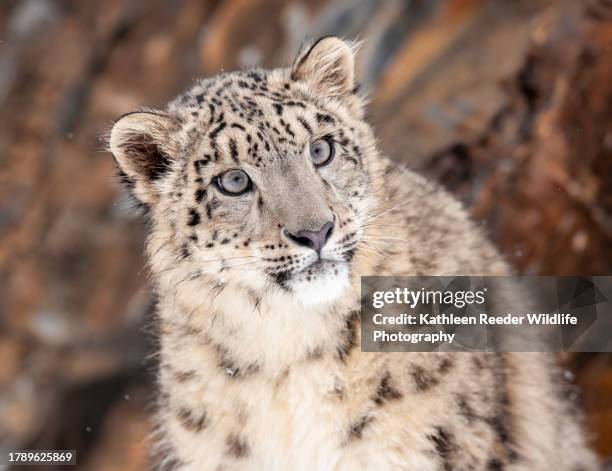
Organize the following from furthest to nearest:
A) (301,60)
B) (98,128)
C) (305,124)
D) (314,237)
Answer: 1. (98,128)
2. (301,60)
3. (305,124)
4. (314,237)

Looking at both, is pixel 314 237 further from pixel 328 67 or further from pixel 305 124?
pixel 328 67

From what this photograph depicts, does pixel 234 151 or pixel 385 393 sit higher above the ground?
pixel 234 151

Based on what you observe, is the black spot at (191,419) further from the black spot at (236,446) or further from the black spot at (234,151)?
the black spot at (234,151)

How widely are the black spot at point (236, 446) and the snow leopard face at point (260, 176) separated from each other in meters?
0.68

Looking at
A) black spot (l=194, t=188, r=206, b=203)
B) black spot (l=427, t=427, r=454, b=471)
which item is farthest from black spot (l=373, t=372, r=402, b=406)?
black spot (l=194, t=188, r=206, b=203)

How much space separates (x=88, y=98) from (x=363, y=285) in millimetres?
5880

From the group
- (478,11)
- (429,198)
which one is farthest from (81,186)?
(429,198)

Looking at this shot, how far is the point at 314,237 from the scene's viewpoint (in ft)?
10.6

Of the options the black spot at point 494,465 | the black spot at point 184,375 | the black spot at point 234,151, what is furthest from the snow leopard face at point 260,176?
the black spot at point 494,465

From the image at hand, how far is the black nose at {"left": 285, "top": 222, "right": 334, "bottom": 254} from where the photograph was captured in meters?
3.24

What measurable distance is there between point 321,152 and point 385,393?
3.34ft

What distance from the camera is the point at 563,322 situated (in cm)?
480

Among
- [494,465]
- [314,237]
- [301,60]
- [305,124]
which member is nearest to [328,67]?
[301,60]

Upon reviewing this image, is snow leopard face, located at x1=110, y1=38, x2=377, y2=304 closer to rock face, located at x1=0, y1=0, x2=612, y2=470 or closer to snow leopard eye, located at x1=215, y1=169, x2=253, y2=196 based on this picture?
snow leopard eye, located at x1=215, y1=169, x2=253, y2=196
